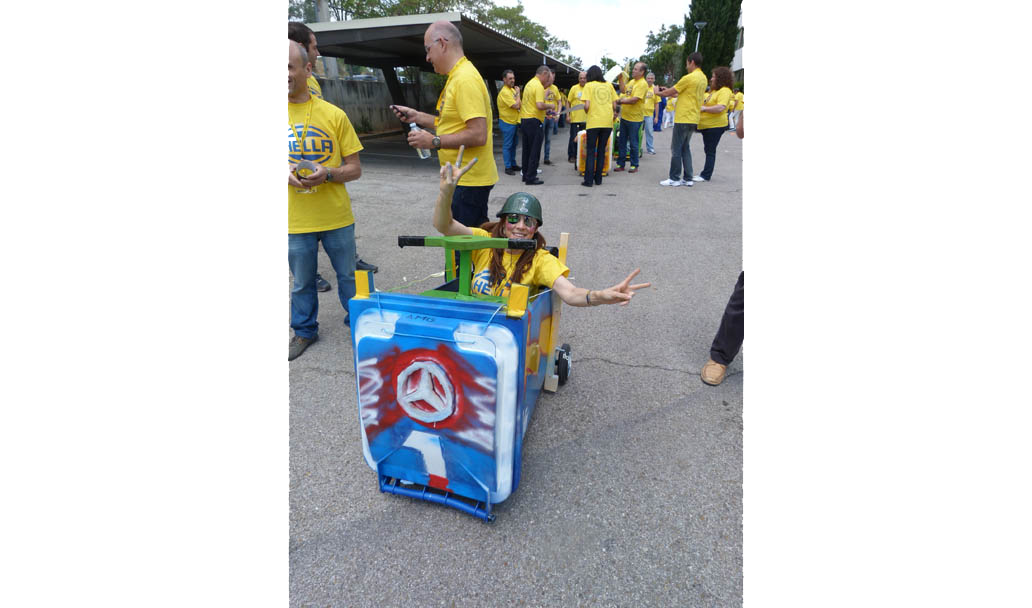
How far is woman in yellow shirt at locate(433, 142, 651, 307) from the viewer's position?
2.18 metres

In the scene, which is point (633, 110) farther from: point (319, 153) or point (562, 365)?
point (562, 365)

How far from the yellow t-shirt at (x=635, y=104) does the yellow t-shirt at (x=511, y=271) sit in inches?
270

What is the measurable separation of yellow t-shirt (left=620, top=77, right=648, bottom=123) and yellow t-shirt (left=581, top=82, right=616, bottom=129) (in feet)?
2.54

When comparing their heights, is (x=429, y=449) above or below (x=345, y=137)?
below

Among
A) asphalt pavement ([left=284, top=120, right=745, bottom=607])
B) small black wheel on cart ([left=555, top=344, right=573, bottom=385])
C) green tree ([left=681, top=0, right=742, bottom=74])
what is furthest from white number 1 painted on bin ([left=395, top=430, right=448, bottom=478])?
green tree ([left=681, top=0, right=742, bottom=74])

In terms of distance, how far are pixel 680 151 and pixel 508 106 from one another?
3.29 meters

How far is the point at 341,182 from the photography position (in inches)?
116

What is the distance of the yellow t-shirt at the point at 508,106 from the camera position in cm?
827

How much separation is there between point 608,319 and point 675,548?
2.10 m

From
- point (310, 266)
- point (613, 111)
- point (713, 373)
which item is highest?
point (613, 111)

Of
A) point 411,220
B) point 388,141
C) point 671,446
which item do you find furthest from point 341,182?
point 388,141

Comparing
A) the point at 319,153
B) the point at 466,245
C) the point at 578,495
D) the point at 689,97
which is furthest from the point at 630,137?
the point at 578,495

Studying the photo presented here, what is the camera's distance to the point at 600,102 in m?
7.39

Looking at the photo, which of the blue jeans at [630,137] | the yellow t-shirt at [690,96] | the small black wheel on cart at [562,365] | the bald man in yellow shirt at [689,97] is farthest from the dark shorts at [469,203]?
the blue jeans at [630,137]
